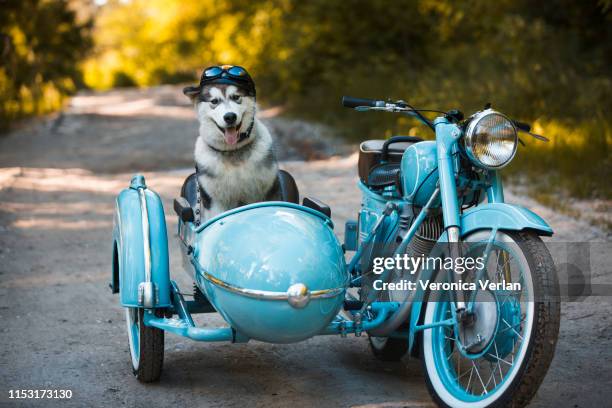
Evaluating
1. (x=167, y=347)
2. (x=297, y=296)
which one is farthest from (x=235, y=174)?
(x=297, y=296)

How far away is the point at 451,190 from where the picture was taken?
335 cm

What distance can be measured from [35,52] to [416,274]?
19.3 meters

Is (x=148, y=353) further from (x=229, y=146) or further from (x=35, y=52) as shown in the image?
(x=35, y=52)

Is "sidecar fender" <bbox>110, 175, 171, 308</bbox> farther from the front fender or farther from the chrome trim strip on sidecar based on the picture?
the front fender

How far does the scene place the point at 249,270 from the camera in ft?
10.9

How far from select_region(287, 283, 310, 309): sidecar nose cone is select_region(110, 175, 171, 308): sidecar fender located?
0.80m

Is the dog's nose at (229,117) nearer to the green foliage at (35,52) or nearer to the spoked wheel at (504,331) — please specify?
the spoked wheel at (504,331)

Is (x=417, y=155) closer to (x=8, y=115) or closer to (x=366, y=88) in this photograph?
(x=366, y=88)

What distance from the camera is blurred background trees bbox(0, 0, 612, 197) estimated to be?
10.8m

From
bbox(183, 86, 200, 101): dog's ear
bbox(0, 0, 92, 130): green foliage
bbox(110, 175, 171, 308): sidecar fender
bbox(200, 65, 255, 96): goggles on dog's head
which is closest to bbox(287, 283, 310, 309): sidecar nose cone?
bbox(110, 175, 171, 308): sidecar fender

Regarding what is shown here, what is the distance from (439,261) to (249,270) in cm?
79

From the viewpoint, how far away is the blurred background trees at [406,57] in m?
10.8

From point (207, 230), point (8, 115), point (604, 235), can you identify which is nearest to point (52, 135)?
point (8, 115)

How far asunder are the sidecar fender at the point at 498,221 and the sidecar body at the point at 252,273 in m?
0.36
